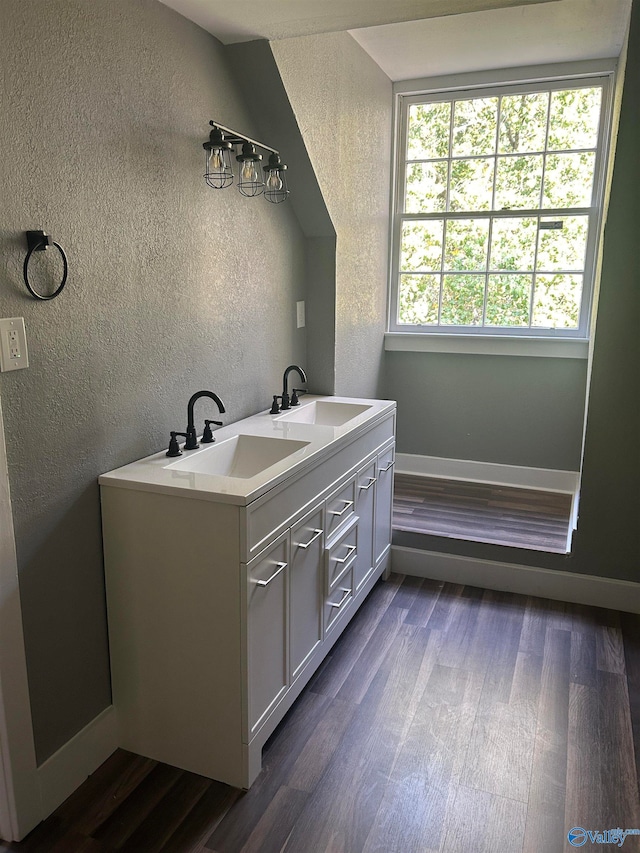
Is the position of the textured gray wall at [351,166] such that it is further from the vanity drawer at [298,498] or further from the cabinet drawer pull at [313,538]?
the cabinet drawer pull at [313,538]

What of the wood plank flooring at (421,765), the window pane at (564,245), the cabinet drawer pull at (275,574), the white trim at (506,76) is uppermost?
the white trim at (506,76)

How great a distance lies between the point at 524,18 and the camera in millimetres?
2990

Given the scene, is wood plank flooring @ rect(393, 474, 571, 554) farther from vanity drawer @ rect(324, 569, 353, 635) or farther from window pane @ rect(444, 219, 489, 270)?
window pane @ rect(444, 219, 489, 270)

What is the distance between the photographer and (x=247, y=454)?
8.04 feet

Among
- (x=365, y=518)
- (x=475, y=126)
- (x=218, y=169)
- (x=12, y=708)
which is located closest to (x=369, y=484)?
(x=365, y=518)

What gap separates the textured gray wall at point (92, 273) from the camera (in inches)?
64.9

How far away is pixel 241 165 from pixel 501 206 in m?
1.96

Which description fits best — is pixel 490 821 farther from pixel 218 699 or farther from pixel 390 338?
pixel 390 338

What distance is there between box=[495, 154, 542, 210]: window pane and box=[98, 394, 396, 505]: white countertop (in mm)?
1842

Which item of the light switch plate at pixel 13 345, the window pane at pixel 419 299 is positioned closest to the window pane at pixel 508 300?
the window pane at pixel 419 299

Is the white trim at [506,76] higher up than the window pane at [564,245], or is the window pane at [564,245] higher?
the white trim at [506,76]

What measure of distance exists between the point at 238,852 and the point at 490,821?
2.28 ft

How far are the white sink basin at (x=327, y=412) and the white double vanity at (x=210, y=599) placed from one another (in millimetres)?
710

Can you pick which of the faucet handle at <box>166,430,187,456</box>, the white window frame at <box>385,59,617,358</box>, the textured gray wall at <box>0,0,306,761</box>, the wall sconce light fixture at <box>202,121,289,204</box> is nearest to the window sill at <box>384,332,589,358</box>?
the white window frame at <box>385,59,617,358</box>
